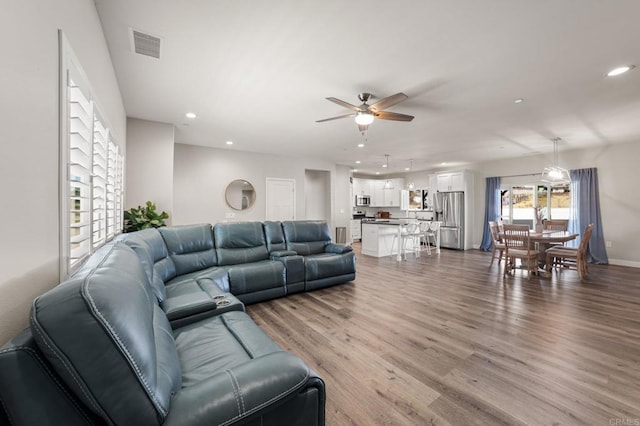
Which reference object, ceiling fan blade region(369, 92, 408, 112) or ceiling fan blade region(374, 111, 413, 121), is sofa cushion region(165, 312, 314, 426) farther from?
ceiling fan blade region(374, 111, 413, 121)

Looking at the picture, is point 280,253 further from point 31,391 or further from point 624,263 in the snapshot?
point 624,263

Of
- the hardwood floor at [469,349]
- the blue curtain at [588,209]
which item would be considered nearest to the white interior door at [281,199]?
the hardwood floor at [469,349]

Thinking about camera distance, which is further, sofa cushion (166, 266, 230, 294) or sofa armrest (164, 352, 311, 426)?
sofa cushion (166, 266, 230, 294)

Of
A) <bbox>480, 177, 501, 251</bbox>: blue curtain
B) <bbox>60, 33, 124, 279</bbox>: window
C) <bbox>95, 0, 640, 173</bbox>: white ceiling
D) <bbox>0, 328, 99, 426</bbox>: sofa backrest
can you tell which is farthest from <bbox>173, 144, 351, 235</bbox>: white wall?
<bbox>0, 328, 99, 426</bbox>: sofa backrest

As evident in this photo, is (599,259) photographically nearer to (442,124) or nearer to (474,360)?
(442,124)

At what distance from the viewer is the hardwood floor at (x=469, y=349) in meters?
1.65

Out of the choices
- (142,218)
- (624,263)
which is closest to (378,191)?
(624,263)

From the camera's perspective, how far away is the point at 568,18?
2012mm

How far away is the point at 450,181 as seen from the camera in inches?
326

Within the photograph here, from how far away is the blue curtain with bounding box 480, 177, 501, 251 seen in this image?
770 cm

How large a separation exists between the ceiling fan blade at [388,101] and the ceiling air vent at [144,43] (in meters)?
2.33

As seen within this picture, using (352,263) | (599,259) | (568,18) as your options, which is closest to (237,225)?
(352,263)

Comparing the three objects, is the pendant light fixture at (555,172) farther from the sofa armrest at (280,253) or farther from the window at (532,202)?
the sofa armrest at (280,253)

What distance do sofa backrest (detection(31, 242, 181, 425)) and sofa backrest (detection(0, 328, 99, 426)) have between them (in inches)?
1.5
